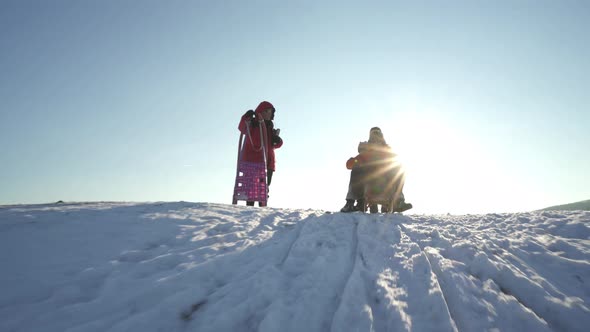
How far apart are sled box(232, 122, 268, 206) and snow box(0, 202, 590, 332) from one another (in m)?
2.39

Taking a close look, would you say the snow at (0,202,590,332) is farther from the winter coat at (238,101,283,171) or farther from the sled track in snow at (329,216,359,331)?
the winter coat at (238,101,283,171)

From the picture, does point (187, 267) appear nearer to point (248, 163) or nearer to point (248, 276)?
point (248, 276)

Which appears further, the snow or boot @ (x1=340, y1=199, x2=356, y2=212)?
boot @ (x1=340, y1=199, x2=356, y2=212)

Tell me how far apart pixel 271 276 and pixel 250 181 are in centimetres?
397

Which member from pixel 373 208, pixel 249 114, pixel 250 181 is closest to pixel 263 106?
pixel 249 114

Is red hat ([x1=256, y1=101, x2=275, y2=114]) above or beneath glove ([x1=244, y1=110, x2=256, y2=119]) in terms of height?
above

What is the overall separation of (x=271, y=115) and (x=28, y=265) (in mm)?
5112

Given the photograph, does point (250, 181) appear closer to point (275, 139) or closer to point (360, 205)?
point (275, 139)

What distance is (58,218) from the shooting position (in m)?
3.07

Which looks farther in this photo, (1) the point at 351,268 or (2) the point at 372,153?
(2) the point at 372,153

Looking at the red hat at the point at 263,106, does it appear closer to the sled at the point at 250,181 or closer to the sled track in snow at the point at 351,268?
the sled at the point at 250,181

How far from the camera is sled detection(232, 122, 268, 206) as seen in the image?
6.07m

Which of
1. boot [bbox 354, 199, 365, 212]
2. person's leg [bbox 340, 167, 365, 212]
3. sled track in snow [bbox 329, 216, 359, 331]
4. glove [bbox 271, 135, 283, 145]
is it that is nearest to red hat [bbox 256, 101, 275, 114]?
glove [bbox 271, 135, 283, 145]

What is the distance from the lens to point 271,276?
7.63 ft
